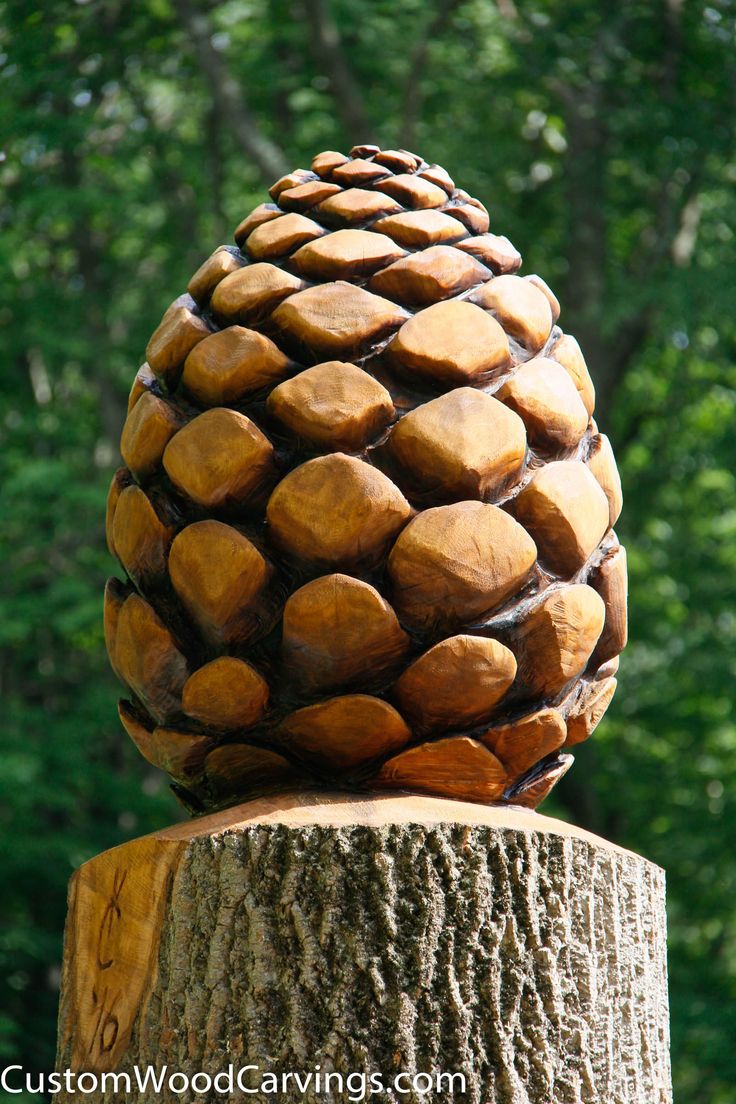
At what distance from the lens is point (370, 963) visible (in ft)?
3.63

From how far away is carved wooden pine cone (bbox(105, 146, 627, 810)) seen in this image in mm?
1193

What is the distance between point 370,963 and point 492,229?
5.38 metres

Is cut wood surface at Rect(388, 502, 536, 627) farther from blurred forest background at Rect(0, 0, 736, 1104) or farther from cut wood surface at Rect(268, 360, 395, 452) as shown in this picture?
blurred forest background at Rect(0, 0, 736, 1104)

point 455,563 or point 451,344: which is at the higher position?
point 451,344

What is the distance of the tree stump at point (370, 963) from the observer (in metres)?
1.09

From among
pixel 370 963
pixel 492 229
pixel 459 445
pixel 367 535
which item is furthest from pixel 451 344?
pixel 492 229

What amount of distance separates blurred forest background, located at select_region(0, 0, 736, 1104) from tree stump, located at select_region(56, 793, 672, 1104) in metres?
4.03

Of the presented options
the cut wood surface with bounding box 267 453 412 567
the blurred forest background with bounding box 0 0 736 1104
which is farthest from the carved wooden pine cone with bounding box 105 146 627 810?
the blurred forest background with bounding box 0 0 736 1104

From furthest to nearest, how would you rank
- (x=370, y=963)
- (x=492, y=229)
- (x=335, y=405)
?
(x=492, y=229) < (x=335, y=405) < (x=370, y=963)

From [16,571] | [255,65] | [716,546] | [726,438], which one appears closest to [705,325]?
[726,438]

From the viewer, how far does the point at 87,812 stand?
681 cm

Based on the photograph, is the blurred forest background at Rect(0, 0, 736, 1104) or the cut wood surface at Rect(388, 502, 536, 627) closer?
the cut wood surface at Rect(388, 502, 536, 627)

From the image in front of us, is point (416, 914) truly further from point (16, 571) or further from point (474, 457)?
point (16, 571)

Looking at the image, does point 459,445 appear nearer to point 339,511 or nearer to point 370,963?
point 339,511
